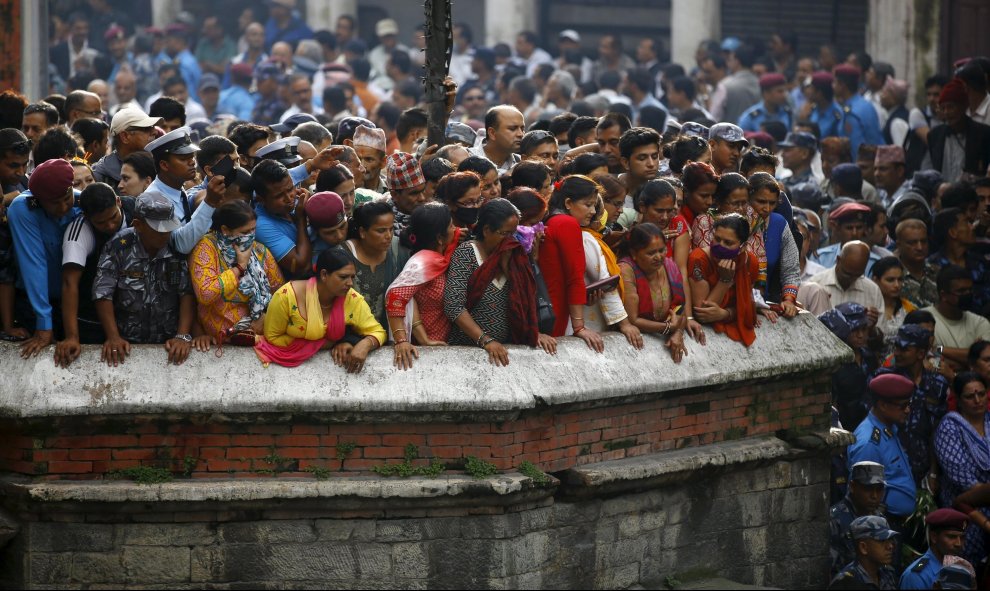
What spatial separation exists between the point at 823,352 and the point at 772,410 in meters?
0.45

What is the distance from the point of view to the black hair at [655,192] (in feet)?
24.7

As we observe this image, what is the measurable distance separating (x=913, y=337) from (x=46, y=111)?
5.64 m

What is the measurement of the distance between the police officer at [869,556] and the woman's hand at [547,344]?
2.44 meters

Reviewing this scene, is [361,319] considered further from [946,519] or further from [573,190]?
[946,519]

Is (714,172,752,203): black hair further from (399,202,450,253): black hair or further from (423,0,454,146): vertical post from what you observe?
(399,202,450,253): black hair

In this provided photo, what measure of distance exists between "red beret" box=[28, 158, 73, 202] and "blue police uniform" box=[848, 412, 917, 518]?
5.02 meters

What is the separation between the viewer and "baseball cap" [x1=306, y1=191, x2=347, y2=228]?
22.2 feet

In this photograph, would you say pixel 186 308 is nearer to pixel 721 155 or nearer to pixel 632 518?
pixel 632 518

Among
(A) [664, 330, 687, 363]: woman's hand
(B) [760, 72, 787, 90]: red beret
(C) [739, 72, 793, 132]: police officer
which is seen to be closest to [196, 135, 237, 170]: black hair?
(A) [664, 330, 687, 363]: woman's hand

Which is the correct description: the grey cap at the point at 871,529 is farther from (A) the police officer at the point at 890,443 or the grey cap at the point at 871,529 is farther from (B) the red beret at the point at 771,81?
(B) the red beret at the point at 771,81

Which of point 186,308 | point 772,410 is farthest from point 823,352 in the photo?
point 186,308

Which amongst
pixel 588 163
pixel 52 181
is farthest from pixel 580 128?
pixel 52 181

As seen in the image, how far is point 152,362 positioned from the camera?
6422 millimetres

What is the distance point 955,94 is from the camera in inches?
473
